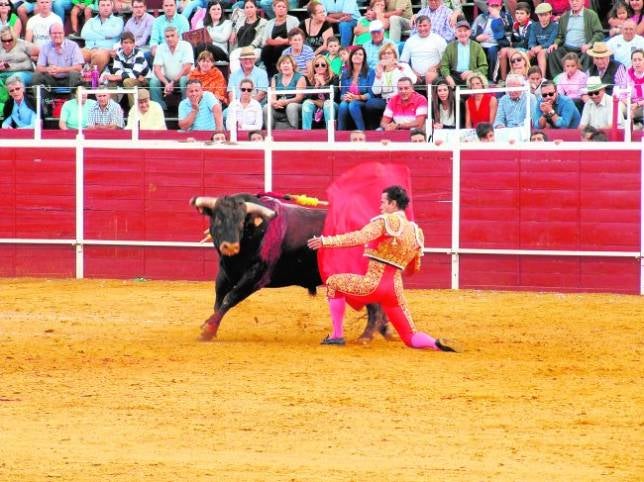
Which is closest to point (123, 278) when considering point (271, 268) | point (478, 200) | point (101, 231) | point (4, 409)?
point (101, 231)

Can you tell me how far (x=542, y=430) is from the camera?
25.9ft

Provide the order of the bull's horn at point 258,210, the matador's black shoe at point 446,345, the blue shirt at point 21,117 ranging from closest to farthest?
1. the matador's black shoe at point 446,345
2. the bull's horn at point 258,210
3. the blue shirt at point 21,117

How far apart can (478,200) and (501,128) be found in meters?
0.73

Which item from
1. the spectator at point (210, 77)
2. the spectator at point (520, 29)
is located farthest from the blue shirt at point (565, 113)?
the spectator at point (210, 77)

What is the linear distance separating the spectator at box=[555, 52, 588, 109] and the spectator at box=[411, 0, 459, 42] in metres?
1.76

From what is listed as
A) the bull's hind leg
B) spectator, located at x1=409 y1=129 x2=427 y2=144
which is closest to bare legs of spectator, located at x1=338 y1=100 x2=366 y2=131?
spectator, located at x1=409 y1=129 x2=427 y2=144

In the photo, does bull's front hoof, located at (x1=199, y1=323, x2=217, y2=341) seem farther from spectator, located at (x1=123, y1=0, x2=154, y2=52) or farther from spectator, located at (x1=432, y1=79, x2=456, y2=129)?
spectator, located at (x1=123, y1=0, x2=154, y2=52)

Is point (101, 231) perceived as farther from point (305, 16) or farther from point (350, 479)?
point (350, 479)

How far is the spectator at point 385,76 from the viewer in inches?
625

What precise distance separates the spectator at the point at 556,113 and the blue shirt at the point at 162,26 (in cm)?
468

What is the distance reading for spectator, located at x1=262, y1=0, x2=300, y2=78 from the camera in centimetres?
1743

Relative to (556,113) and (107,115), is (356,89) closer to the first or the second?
(556,113)

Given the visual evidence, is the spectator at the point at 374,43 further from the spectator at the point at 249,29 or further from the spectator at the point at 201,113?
the spectator at the point at 201,113

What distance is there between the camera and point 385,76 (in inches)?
628
